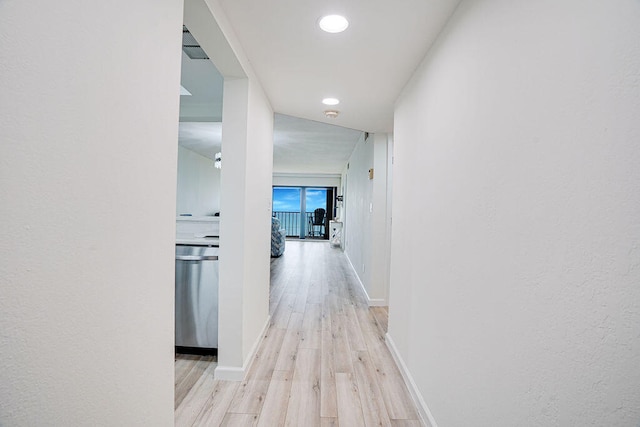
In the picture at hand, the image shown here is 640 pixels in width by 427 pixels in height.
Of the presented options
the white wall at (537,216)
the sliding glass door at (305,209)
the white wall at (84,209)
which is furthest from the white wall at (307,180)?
the white wall at (84,209)

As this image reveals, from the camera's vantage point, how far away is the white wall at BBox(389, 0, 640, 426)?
1.93 ft

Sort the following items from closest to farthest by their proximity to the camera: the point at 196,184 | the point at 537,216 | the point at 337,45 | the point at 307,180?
the point at 537,216 → the point at 337,45 → the point at 196,184 → the point at 307,180

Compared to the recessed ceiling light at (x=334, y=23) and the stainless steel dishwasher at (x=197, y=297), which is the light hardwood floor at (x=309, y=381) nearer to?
the stainless steel dishwasher at (x=197, y=297)

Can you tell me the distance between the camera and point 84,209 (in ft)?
2.06

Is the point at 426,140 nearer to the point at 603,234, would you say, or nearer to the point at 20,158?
the point at 603,234

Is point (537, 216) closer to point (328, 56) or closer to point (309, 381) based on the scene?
point (328, 56)

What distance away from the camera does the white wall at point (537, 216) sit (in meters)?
0.59

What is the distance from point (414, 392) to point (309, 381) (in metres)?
0.69

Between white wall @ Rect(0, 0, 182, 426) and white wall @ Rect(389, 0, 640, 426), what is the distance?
110 cm

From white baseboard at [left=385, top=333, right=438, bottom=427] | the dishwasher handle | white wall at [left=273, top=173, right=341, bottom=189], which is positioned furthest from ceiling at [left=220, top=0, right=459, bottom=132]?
white wall at [left=273, top=173, right=341, bottom=189]

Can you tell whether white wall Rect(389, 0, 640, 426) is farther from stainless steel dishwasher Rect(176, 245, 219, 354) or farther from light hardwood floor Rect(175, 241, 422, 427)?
stainless steel dishwasher Rect(176, 245, 219, 354)

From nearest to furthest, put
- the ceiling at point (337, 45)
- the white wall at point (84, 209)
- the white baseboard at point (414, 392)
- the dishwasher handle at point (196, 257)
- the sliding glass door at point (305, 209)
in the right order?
1. the white wall at point (84, 209)
2. the ceiling at point (337, 45)
3. the white baseboard at point (414, 392)
4. the dishwasher handle at point (196, 257)
5. the sliding glass door at point (305, 209)

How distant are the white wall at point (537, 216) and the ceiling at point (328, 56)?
9.3 inches

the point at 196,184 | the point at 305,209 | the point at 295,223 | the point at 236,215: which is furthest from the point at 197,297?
the point at 295,223
